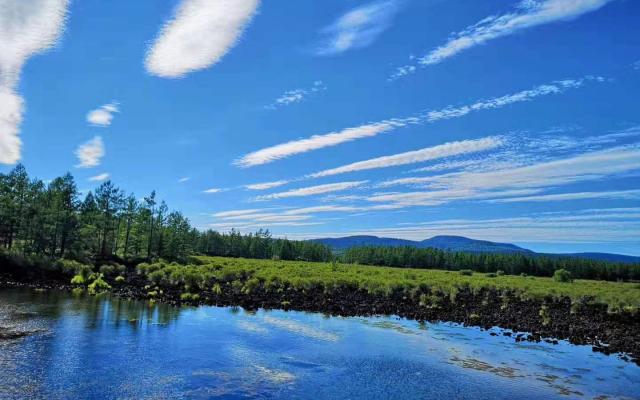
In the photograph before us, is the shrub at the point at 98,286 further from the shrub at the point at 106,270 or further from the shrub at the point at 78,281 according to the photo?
the shrub at the point at 106,270

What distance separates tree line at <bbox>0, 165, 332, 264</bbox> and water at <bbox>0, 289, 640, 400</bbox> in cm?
2964

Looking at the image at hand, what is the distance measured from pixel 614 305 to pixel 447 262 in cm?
12088

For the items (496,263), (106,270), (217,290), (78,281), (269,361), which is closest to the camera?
(269,361)

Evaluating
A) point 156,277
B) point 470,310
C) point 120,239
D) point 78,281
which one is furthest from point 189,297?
point 120,239

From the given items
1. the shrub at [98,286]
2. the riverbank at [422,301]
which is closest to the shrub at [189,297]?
the riverbank at [422,301]

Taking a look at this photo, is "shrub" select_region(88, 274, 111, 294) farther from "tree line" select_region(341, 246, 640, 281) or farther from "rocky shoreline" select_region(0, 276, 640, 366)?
"tree line" select_region(341, 246, 640, 281)

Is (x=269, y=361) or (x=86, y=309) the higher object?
(x=86, y=309)

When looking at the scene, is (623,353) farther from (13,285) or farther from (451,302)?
(13,285)

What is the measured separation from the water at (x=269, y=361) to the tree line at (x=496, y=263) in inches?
5113

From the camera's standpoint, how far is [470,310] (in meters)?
38.8

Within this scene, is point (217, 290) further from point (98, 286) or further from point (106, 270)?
point (106, 270)

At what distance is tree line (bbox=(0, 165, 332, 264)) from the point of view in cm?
5628

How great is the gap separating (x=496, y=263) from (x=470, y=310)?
123 metres

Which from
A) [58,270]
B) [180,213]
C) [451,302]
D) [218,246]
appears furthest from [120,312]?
[218,246]
